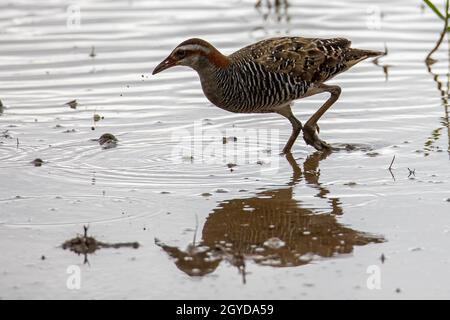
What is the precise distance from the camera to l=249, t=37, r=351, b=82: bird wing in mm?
10461

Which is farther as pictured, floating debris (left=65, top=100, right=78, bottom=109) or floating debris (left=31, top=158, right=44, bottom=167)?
floating debris (left=65, top=100, right=78, bottom=109)

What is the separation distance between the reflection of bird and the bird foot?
1.38 metres

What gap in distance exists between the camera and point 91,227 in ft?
26.3

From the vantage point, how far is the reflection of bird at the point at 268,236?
23.8 feet

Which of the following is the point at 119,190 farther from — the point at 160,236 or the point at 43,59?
the point at 43,59

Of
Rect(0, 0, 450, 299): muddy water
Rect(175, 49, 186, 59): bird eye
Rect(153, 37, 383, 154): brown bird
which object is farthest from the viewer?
Rect(153, 37, 383, 154): brown bird

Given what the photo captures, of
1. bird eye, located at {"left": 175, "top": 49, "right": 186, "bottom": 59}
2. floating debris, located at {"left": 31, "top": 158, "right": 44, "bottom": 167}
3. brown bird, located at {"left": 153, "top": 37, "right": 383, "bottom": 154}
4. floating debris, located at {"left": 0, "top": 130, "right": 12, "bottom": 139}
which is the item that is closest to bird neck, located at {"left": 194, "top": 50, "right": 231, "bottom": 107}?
brown bird, located at {"left": 153, "top": 37, "right": 383, "bottom": 154}

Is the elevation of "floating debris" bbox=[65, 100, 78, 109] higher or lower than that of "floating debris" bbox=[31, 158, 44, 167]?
higher

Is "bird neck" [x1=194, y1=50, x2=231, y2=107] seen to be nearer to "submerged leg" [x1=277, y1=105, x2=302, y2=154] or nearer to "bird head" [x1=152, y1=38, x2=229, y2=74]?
"bird head" [x1=152, y1=38, x2=229, y2=74]

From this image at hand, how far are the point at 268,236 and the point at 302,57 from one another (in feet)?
10.9

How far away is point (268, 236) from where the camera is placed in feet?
25.5

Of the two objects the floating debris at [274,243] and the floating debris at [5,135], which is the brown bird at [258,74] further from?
the floating debris at [274,243]
